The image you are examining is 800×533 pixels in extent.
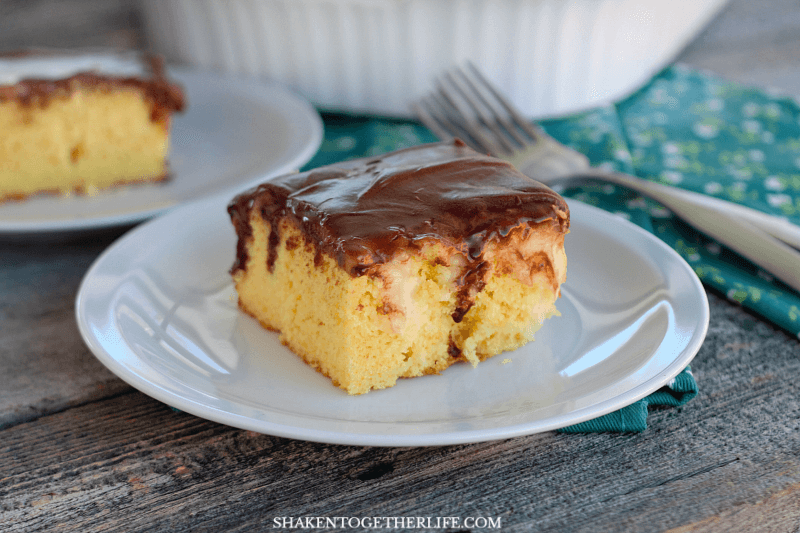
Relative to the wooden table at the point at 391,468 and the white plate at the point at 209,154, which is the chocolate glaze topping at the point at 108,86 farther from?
the wooden table at the point at 391,468

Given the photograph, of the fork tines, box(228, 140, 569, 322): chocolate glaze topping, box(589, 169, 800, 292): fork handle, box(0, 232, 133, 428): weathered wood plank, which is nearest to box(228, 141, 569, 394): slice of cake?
box(228, 140, 569, 322): chocolate glaze topping

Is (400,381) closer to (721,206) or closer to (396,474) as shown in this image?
(396,474)

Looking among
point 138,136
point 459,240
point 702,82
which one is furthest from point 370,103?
point 459,240

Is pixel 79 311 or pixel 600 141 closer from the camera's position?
pixel 79 311

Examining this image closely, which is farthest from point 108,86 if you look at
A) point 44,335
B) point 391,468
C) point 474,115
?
point 391,468

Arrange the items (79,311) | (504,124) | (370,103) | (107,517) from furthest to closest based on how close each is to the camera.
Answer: (370,103), (504,124), (79,311), (107,517)

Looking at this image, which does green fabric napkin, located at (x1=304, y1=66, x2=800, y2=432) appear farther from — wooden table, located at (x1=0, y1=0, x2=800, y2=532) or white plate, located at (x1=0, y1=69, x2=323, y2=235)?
wooden table, located at (x1=0, y1=0, x2=800, y2=532)

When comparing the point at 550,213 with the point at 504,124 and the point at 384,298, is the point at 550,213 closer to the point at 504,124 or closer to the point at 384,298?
the point at 384,298
